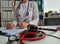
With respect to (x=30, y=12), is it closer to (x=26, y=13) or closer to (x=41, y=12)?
(x=26, y=13)

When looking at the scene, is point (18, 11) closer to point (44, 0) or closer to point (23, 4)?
point (23, 4)

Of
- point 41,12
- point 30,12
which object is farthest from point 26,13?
point 41,12

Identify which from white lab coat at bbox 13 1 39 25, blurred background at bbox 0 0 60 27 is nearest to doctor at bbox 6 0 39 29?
white lab coat at bbox 13 1 39 25

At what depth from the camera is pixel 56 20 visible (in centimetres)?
385

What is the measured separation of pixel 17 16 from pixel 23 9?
0.15m

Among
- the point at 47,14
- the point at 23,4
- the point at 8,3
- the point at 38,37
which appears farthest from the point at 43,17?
the point at 38,37

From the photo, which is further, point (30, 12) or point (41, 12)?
point (41, 12)

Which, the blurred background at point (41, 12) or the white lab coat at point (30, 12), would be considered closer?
the white lab coat at point (30, 12)

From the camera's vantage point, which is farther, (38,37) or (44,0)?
(44,0)

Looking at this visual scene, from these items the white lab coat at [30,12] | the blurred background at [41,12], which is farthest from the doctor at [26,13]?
the blurred background at [41,12]

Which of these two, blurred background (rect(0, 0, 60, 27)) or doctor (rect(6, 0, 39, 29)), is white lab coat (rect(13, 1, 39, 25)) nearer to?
doctor (rect(6, 0, 39, 29))

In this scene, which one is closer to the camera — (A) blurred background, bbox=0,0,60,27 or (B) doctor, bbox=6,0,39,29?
(B) doctor, bbox=6,0,39,29

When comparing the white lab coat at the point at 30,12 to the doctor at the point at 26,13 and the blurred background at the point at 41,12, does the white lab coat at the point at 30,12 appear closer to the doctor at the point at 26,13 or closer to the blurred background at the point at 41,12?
the doctor at the point at 26,13

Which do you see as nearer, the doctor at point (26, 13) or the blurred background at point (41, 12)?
the doctor at point (26, 13)
